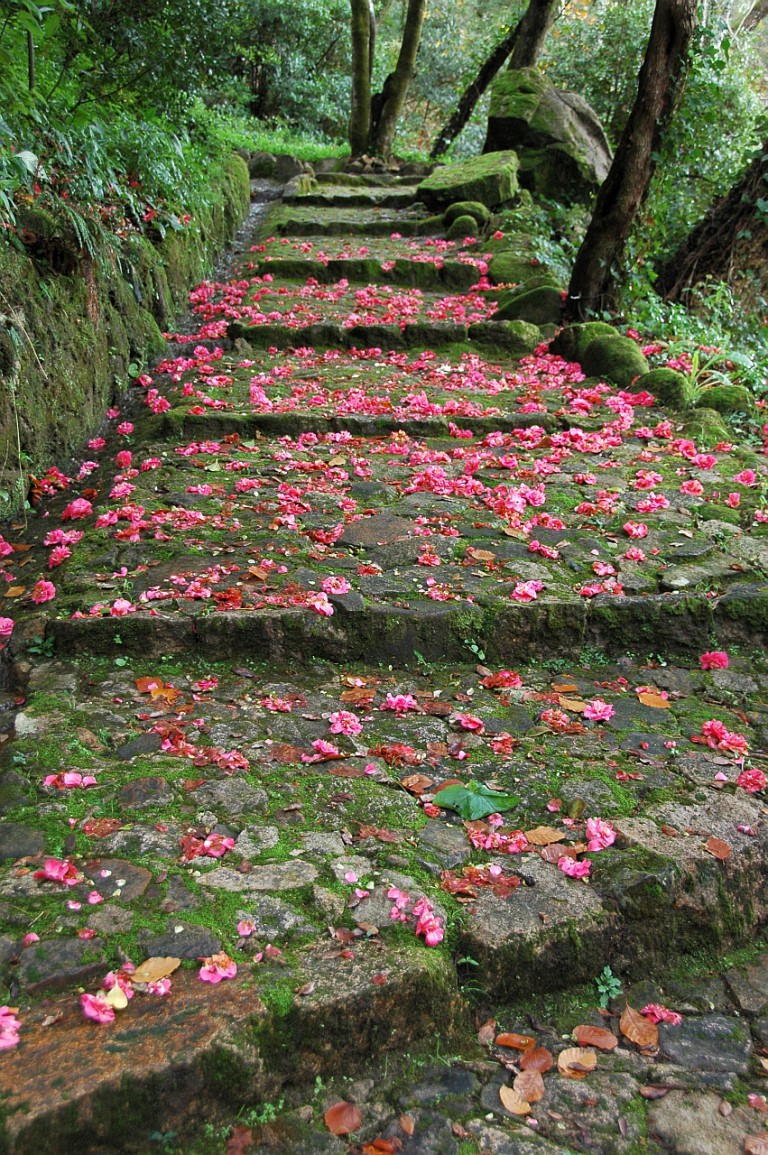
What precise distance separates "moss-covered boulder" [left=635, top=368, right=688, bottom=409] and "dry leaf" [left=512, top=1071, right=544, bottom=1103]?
456cm

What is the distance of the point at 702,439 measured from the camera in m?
4.87

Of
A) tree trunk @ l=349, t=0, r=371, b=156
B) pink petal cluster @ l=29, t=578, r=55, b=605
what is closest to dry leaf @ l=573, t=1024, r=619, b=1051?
pink petal cluster @ l=29, t=578, r=55, b=605

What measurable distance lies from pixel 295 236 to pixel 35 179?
241 inches

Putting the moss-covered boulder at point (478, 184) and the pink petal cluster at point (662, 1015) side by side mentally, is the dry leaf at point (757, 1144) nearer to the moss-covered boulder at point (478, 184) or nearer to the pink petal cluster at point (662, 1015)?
the pink petal cluster at point (662, 1015)

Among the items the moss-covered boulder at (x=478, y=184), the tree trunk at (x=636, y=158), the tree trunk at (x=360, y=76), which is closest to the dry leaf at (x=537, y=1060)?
the tree trunk at (x=636, y=158)

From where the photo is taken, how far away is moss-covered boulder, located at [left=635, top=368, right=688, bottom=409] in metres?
5.40

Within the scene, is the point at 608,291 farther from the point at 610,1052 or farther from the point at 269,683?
the point at 610,1052

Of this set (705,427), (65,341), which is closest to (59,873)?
(65,341)

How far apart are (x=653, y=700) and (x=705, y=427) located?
2.70 meters

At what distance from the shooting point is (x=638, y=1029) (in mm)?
1850

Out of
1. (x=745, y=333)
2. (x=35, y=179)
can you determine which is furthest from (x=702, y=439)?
(x=35, y=179)

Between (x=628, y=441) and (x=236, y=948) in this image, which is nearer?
(x=236, y=948)

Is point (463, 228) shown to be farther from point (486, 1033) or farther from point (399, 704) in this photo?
point (486, 1033)

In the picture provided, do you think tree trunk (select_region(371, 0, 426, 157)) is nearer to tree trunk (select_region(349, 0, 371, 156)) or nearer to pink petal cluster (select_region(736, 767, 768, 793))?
tree trunk (select_region(349, 0, 371, 156))
